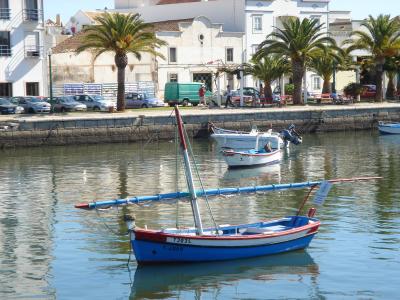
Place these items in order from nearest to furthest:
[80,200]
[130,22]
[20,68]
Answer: [80,200] < [130,22] < [20,68]

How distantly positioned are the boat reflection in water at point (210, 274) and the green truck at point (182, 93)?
177 feet

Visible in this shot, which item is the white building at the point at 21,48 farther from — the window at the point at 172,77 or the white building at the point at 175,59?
the window at the point at 172,77

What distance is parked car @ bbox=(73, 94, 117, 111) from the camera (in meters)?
75.2

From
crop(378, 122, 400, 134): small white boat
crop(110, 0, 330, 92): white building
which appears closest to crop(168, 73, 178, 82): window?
crop(110, 0, 330, 92): white building

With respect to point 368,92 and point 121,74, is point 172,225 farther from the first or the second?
point 368,92

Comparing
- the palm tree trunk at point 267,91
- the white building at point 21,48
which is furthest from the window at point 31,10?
the palm tree trunk at point 267,91

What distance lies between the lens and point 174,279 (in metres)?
25.8

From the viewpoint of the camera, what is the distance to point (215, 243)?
26375mm

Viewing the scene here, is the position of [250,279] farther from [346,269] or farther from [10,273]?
[10,273]

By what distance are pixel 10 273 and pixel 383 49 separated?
204ft

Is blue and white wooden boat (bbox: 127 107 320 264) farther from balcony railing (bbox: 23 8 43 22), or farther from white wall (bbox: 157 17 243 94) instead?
A: white wall (bbox: 157 17 243 94)

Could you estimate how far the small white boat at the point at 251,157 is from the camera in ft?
166

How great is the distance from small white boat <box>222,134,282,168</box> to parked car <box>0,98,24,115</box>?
23911 millimetres

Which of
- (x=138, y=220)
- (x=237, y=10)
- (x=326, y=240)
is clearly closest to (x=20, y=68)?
(x=237, y=10)
